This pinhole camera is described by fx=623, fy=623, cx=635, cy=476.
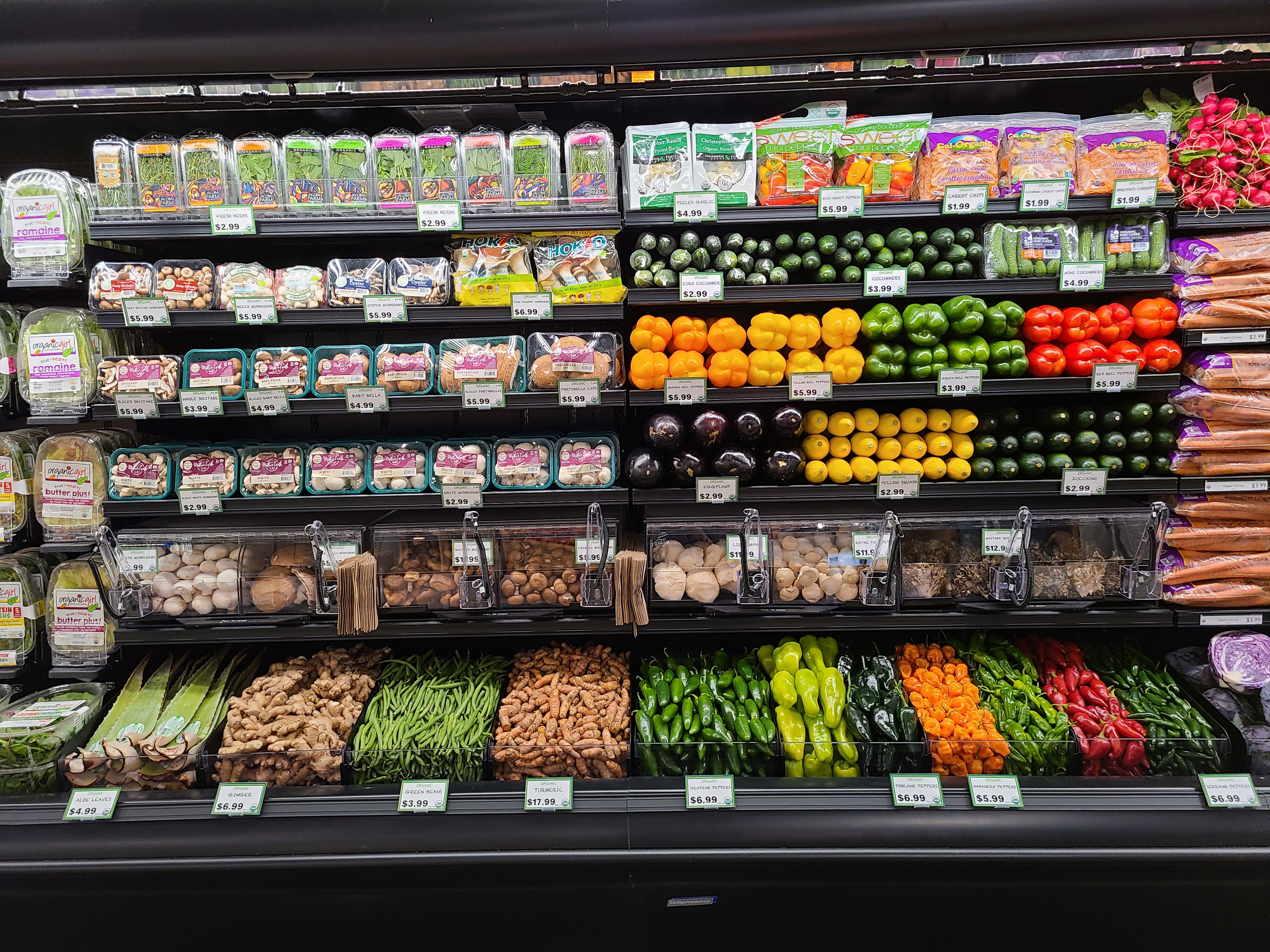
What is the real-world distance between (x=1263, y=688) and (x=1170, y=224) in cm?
165

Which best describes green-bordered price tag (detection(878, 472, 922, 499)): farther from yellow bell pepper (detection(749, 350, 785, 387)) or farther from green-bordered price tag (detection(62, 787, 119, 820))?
green-bordered price tag (detection(62, 787, 119, 820))

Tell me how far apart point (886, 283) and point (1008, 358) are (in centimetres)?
50

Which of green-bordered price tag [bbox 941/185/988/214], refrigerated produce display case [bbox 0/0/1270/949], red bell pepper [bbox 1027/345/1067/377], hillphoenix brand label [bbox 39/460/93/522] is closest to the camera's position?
refrigerated produce display case [bbox 0/0/1270/949]

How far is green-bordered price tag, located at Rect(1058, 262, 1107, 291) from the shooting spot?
6.77 feet

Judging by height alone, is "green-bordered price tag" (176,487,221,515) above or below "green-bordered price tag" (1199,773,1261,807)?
above

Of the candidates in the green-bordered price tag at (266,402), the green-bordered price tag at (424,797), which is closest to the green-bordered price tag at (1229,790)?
the green-bordered price tag at (424,797)

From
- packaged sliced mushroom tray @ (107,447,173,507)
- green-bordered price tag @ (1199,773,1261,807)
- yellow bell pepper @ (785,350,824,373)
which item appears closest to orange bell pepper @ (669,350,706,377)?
yellow bell pepper @ (785,350,824,373)

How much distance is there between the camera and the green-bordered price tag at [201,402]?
83.4 inches

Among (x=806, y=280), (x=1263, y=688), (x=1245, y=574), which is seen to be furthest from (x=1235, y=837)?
(x=806, y=280)

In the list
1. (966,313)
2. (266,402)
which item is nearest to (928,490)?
(966,313)

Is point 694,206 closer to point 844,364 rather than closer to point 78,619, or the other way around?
point 844,364

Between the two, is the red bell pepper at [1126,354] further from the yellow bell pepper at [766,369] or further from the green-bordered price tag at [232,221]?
the green-bordered price tag at [232,221]

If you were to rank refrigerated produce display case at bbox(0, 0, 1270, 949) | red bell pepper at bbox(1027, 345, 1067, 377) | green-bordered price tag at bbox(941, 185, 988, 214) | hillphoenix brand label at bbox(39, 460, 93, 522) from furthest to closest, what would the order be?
hillphoenix brand label at bbox(39, 460, 93, 522) → red bell pepper at bbox(1027, 345, 1067, 377) → green-bordered price tag at bbox(941, 185, 988, 214) → refrigerated produce display case at bbox(0, 0, 1270, 949)

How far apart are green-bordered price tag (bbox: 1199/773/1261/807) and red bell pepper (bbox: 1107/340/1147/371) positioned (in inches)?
53.1
